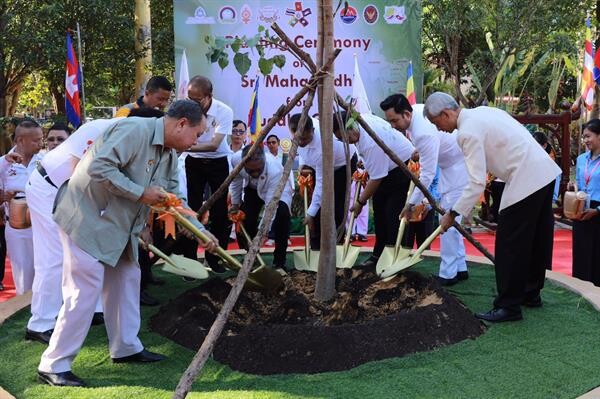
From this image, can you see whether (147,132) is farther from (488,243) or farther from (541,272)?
(488,243)

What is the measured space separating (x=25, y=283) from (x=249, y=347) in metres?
2.66

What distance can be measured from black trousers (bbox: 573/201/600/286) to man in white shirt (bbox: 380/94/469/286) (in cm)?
103

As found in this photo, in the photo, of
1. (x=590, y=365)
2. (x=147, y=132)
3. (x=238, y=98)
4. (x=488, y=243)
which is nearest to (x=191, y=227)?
(x=147, y=132)

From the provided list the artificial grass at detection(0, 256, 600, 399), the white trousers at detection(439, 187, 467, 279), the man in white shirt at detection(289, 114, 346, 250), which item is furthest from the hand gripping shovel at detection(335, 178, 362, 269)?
the artificial grass at detection(0, 256, 600, 399)

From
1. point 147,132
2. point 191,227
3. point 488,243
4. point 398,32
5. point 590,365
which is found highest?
point 398,32

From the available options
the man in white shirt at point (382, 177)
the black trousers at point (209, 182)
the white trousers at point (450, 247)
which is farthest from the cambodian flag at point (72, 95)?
the white trousers at point (450, 247)

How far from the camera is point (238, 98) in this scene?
10.5 metres

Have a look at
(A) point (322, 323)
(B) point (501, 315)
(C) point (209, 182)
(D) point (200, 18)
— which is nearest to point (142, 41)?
(D) point (200, 18)

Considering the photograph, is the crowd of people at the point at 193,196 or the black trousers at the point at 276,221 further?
the black trousers at the point at 276,221

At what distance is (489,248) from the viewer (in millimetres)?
8367

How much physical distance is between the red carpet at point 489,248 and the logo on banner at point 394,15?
133 inches

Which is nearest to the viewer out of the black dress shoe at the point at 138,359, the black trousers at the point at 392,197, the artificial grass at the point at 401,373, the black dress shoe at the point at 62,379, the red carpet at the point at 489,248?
the artificial grass at the point at 401,373

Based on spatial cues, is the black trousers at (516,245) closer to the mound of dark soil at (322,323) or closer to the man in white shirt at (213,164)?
the mound of dark soil at (322,323)

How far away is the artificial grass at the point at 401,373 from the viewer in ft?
11.3
